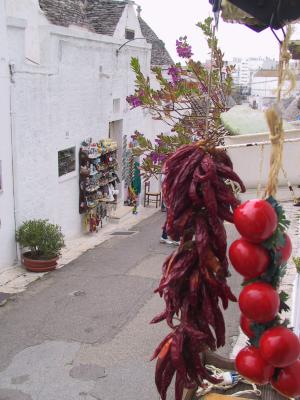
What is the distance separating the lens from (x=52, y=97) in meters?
12.7

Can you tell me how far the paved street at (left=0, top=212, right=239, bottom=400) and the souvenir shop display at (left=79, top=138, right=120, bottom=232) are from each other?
278 cm

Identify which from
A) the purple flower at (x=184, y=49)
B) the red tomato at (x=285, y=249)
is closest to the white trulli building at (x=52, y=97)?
the purple flower at (x=184, y=49)

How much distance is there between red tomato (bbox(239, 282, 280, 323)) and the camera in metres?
1.90

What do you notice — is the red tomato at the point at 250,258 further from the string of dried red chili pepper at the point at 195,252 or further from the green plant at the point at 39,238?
the green plant at the point at 39,238

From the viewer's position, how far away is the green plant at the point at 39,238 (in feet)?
37.9

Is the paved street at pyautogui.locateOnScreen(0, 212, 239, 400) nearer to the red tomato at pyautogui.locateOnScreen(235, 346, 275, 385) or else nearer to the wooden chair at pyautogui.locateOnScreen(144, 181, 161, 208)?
the red tomato at pyautogui.locateOnScreen(235, 346, 275, 385)

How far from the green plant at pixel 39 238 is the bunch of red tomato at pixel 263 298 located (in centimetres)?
999

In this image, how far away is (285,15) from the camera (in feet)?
7.29

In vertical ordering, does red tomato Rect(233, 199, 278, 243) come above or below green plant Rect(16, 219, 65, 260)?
above

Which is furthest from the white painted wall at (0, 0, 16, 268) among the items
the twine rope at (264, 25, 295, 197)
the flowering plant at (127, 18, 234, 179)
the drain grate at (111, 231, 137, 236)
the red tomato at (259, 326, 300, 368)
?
the red tomato at (259, 326, 300, 368)

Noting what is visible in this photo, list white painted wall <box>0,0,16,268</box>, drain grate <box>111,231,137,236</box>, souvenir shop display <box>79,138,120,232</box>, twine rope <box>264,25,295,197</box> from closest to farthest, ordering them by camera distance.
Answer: twine rope <box>264,25,295,197</box> → white painted wall <box>0,0,16,268</box> → souvenir shop display <box>79,138,120,232</box> → drain grate <box>111,231,137,236</box>

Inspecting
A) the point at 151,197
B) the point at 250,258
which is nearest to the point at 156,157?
the point at 250,258

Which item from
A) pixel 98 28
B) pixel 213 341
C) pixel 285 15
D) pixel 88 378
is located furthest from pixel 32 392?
pixel 98 28

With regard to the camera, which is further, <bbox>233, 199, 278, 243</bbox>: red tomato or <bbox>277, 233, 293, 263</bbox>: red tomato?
<bbox>277, 233, 293, 263</bbox>: red tomato
